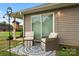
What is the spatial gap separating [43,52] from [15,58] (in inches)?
30.5

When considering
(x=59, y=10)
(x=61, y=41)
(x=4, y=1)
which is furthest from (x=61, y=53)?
(x=4, y=1)

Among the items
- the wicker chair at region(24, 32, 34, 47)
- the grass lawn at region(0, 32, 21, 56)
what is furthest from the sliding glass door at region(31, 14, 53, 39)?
the grass lawn at region(0, 32, 21, 56)

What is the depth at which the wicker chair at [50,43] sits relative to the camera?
997 cm

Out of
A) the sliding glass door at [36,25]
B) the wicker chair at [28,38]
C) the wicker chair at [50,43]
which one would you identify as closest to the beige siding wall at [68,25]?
the wicker chair at [50,43]

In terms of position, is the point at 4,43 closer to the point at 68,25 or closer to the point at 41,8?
the point at 41,8

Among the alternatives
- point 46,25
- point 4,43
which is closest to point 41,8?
point 46,25

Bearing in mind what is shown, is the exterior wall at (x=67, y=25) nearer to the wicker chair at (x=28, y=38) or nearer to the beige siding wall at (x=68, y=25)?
the beige siding wall at (x=68, y=25)

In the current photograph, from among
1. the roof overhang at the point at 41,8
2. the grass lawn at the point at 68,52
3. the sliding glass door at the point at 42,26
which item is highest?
the roof overhang at the point at 41,8

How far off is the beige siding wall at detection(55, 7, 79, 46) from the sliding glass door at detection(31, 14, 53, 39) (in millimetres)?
200

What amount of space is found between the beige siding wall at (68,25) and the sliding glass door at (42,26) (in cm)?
20

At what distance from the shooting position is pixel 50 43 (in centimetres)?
1000

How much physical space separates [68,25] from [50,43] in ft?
2.27

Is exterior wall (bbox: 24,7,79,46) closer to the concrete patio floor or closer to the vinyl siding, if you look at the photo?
the vinyl siding

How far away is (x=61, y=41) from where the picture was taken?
32.9 feet
